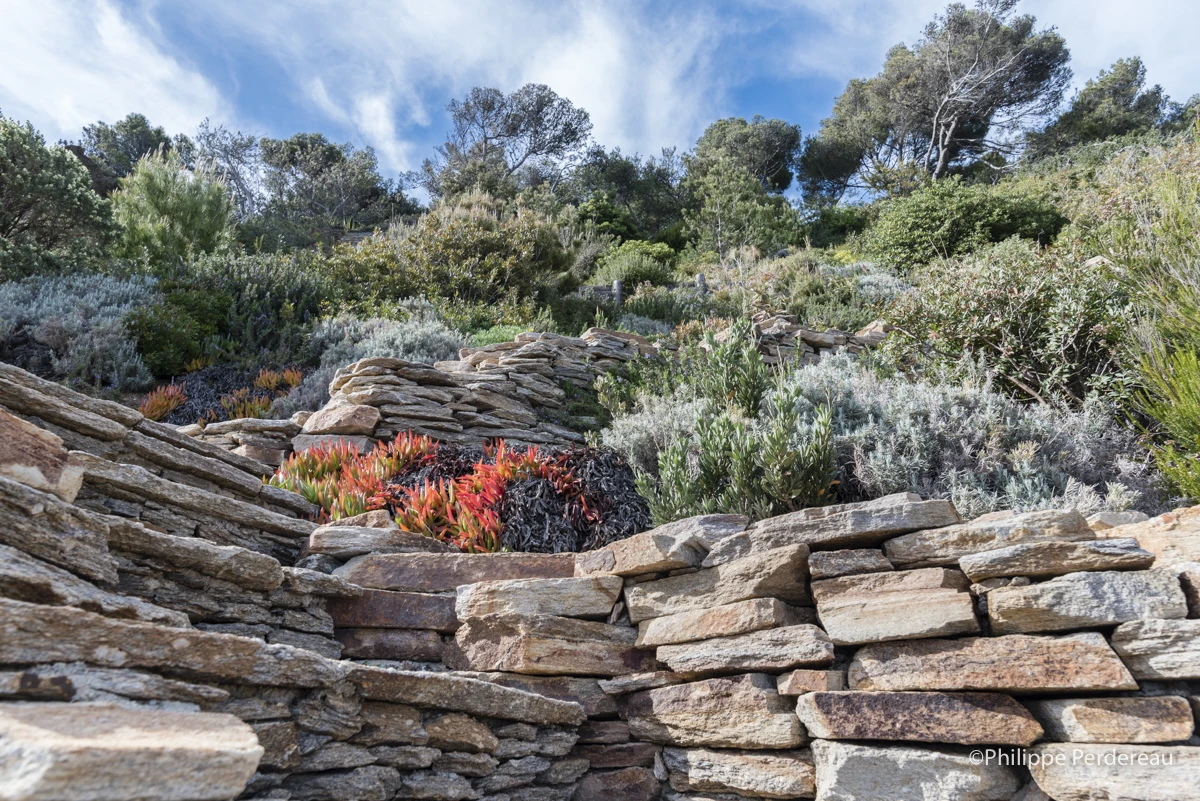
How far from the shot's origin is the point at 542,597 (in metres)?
3.27

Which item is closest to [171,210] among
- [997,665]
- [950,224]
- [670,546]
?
[670,546]

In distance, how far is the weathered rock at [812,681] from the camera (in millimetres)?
2771

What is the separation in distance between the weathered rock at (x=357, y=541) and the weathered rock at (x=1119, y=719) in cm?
281

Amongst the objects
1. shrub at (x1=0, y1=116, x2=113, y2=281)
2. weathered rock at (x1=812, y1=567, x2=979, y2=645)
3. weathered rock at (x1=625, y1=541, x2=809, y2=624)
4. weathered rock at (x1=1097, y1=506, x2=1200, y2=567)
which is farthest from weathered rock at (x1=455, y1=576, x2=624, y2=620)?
shrub at (x1=0, y1=116, x2=113, y2=281)

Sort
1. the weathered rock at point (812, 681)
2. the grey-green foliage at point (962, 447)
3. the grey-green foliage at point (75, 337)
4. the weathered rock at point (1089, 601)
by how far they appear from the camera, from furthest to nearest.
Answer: the grey-green foliage at point (75, 337) → the grey-green foliage at point (962, 447) → the weathered rock at point (812, 681) → the weathered rock at point (1089, 601)

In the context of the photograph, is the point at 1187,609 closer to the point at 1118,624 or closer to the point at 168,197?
the point at 1118,624

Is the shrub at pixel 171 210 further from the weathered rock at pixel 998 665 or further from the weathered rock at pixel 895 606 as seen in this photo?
the weathered rock at pixel 998 665

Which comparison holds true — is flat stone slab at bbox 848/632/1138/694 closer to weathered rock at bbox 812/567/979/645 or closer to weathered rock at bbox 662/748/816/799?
Result: weathered rock at bbox 812/567/979/645

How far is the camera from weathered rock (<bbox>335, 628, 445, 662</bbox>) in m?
3.15

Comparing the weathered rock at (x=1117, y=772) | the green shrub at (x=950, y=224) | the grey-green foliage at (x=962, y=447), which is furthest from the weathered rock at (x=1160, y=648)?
the green shrub at (x=950, y=224)

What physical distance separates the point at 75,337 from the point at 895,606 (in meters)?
8.38

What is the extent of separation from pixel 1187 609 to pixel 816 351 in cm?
600

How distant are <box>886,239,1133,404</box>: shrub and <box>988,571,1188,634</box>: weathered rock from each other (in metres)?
2.74

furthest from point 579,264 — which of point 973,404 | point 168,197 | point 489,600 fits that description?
point 489,600
